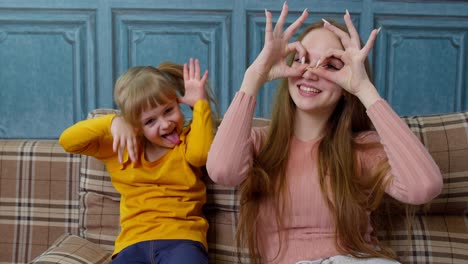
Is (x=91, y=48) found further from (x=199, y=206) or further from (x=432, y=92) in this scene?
(x=432, y=92)

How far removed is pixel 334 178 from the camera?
1.44 m

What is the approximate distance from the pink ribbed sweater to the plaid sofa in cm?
20

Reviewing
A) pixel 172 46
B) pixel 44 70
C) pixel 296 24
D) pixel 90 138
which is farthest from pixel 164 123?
pixel 44 70

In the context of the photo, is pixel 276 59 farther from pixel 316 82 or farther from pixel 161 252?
pixel 161 252

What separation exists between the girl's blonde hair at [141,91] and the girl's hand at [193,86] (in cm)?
3

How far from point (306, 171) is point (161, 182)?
1.40ft

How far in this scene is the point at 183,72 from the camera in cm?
166

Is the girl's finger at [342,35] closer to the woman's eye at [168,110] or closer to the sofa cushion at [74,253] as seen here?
the woman's eye at [168,110]

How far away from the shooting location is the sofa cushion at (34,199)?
185 centimetres

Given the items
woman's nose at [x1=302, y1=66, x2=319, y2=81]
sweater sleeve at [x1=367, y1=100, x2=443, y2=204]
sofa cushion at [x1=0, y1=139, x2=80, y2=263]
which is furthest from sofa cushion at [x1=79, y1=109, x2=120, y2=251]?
sweater sleeve at [x1=367, y1=100, x2=443, y2=204]

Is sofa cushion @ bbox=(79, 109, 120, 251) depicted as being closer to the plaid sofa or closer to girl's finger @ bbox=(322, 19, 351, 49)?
the plaid sofa

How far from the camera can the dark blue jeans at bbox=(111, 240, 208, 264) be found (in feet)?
4.95

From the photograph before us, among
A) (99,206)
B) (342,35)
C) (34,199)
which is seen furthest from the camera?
(34,199)

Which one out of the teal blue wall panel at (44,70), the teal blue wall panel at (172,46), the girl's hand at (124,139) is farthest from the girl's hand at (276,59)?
the teal blue wall panel at (44,70)
